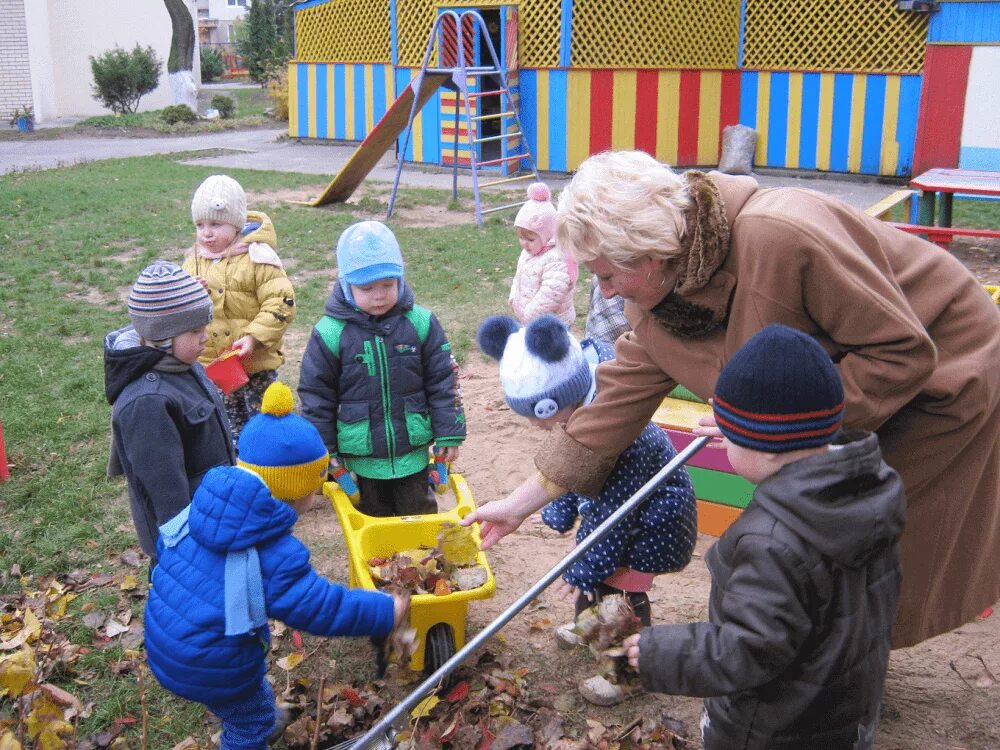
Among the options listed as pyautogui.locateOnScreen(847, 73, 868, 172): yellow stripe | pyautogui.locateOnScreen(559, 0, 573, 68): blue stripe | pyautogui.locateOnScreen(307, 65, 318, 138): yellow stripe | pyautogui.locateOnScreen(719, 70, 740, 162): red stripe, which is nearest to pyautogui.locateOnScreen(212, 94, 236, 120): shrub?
pyautogui.locateOnScreen(307, 65, 318, 138): yellow stripe

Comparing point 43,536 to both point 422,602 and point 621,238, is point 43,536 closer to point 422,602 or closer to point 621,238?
point 422,602

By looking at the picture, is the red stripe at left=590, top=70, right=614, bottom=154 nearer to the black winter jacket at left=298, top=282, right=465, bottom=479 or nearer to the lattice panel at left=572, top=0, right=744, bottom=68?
the lattice panel at left=572, top=0, right=744, bottom=68

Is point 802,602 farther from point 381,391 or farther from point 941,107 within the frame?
point 941,107

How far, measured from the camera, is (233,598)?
2779mm

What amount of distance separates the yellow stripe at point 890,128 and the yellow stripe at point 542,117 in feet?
15.5

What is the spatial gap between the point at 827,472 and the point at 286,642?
8.34 ft

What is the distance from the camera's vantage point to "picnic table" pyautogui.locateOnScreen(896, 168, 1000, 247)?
30.9 ft

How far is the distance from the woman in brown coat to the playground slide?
33.8 ft

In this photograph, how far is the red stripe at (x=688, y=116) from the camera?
15.3 metres

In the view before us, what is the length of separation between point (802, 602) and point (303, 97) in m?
18.4

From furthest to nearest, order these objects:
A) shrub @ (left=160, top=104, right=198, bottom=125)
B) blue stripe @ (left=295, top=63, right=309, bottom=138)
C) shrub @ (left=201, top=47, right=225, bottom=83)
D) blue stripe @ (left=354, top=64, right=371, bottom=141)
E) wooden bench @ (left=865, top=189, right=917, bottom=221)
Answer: shrub @ (left=201, top=47, right=225, bottom=83), shrub @ (left=160, top=104, right=198, bottom=125), blue stripe @ (left=295, top=63, right=309, bottom=138), blue stripe @ (left=354, top=64, right=371, bottom=141), wooden bench @ (left=865, top=189, right=917, bottom=221)

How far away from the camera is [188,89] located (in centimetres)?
2544

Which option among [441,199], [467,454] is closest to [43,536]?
[467,454]

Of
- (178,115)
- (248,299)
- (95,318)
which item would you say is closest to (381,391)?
(248,299)
